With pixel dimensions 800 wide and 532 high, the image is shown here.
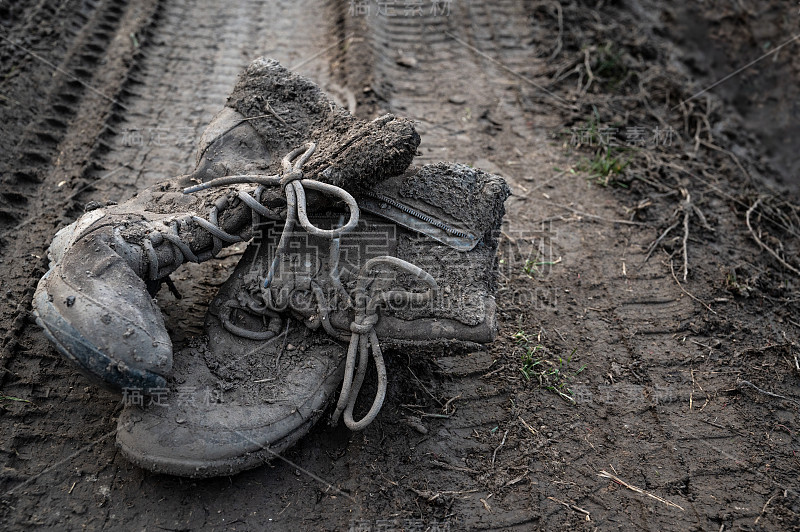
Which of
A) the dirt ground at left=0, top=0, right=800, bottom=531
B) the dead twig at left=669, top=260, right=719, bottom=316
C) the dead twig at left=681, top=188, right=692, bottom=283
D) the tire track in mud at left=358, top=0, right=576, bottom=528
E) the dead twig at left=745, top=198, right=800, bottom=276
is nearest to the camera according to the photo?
the dirt ground at left=0, top=0, right=800, bottom=531

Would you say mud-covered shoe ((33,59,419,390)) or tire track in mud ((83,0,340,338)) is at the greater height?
mud-covered shoe ((33,59,419,390))

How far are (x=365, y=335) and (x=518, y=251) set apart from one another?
1158 millimetres

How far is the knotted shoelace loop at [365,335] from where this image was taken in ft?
6.44

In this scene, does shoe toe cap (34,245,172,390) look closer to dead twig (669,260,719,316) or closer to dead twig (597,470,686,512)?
dead twig (597,470,686,512)

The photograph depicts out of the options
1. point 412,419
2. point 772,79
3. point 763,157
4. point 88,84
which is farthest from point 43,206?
point 772,79

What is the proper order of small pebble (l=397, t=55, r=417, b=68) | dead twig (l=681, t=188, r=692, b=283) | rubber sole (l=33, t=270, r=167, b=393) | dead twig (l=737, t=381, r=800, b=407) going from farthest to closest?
small pebble (l=397, t=55, r=417, b=68) < dead twig (l=681, t=188, r=692, b=283) < dead twig (l=737, t=381, r=800, b=407) < rubber sole (l=33, t=270, r=167, b=393)

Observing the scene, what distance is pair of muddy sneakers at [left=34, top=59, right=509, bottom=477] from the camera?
5.79 feet

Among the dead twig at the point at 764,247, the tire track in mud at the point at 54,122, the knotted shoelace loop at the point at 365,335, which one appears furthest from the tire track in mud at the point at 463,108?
the tire track in mud at the point at 54,122

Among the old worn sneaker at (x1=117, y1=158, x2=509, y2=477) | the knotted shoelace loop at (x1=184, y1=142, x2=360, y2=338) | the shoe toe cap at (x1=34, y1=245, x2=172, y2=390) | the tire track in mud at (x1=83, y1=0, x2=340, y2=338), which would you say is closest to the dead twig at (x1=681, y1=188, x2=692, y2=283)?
the old worn sneaker at (x1=117, y1=158, x2=509, y2=477)

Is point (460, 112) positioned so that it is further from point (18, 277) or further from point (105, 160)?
point (18, 277)

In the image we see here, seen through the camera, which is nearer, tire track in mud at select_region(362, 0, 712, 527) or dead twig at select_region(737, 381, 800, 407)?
tire track in mud at select_region(362, 0, 712, 527)

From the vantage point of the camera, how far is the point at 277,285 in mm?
2096

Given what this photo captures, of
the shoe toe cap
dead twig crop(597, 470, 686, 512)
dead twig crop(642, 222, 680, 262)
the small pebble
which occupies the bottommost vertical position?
dead twig crop(597, 470, 686, 512)

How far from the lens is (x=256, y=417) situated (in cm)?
187
